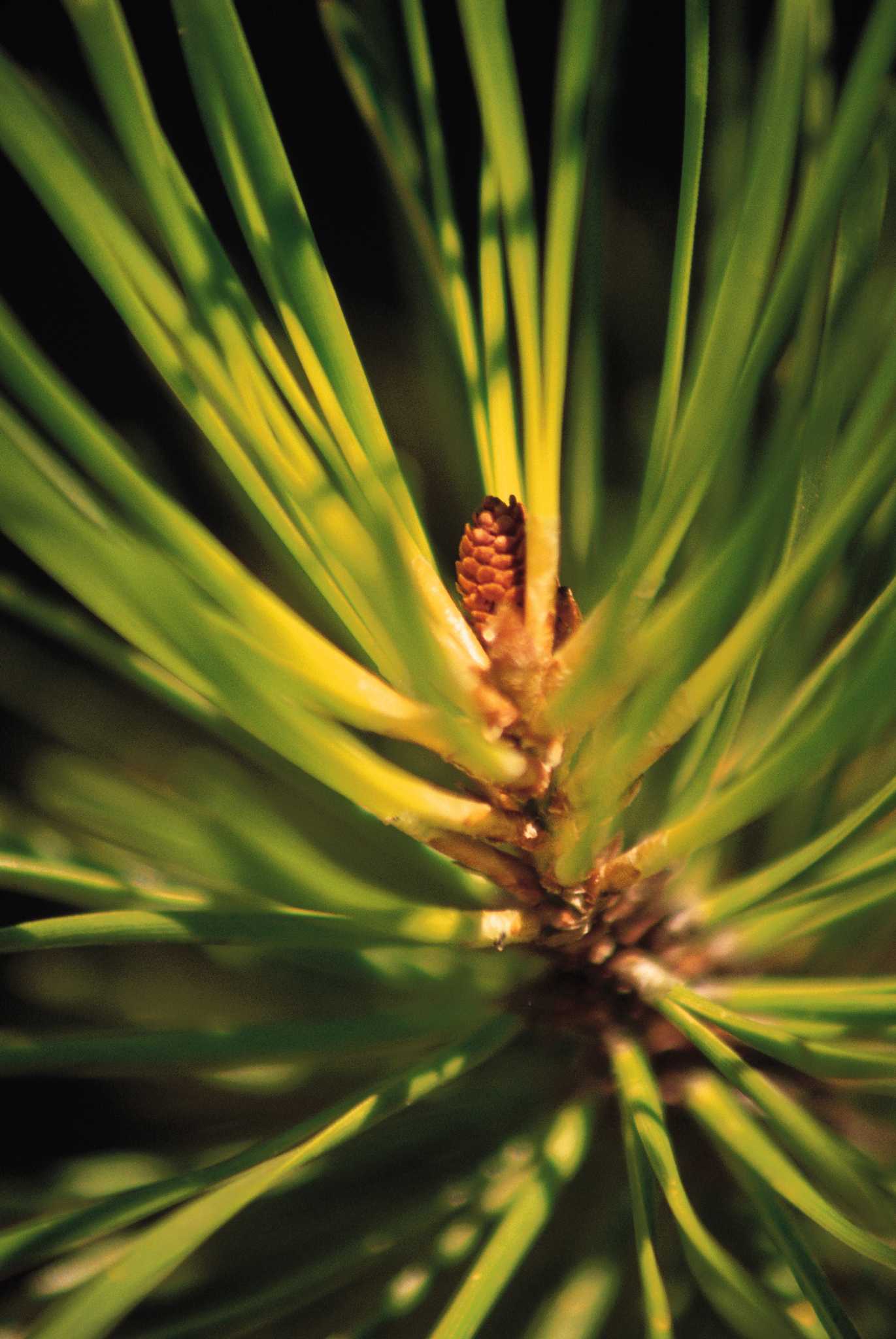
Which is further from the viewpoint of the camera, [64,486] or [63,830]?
[63,830]

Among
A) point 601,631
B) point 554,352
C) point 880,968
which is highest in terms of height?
point 554,352

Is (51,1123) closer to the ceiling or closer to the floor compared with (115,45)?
closer to the floor

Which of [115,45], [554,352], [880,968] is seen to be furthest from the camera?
[880,968]

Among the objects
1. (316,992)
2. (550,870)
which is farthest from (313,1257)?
(550,870)

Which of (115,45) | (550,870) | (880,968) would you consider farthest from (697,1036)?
(115,45)

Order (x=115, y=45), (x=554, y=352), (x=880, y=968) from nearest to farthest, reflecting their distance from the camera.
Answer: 1. (x=115, y=45)
2. (x=554, y=352)
3. (x=880, y=968)

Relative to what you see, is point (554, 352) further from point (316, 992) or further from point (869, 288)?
point (316, 992)
